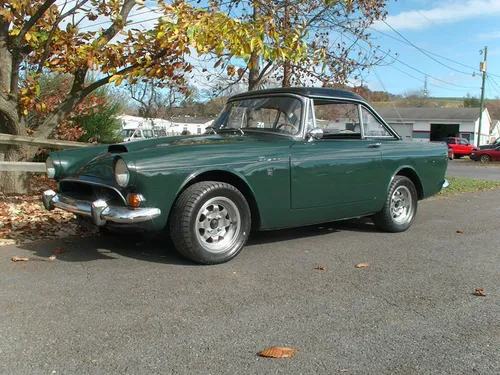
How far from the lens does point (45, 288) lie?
3.78 metres

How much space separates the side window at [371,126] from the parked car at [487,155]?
27.1 meters

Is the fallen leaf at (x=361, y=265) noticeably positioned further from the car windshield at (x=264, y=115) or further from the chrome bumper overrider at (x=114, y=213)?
the chrome bumper overrider at (x=114, y=213)

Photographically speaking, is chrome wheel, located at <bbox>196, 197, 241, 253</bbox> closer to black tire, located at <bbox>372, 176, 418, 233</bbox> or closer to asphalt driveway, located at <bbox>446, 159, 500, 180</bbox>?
black tire, located at <bbox>372, 176, 418, 233</bbox>

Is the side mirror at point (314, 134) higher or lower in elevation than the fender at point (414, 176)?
higher

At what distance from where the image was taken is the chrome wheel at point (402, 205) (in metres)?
6.24

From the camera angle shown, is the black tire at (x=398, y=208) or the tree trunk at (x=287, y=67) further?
the tree trunk at (x=287, y=67)

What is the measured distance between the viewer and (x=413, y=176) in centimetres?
646

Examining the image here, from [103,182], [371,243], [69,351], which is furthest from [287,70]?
[69,351]

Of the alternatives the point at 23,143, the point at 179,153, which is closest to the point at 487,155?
the point at 23,143

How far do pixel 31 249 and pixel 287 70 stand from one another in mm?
7562

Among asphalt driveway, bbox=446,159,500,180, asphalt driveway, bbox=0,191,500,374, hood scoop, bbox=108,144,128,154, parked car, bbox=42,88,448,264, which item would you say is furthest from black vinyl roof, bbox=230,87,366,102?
asphalt driveway, bbox=446,159,500,180

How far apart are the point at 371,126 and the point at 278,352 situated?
4133 mm

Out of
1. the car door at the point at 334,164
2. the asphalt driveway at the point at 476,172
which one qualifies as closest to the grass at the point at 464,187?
the asphalt driveway at the point at 476,172

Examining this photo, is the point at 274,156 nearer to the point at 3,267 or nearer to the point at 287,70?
the point at 3,267
